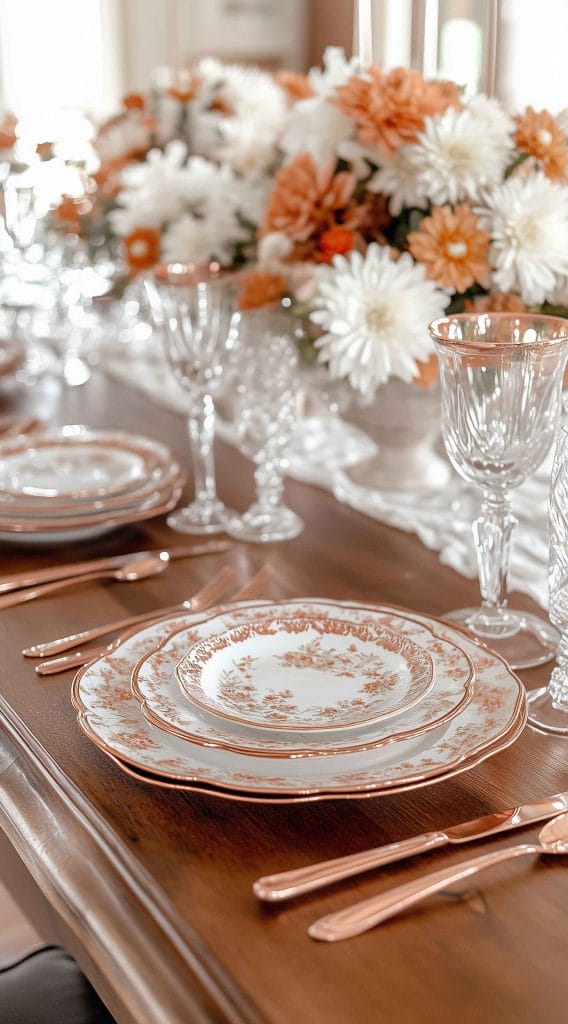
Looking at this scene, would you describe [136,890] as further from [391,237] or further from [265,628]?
[391,237]

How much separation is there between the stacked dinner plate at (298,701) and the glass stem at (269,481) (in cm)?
34

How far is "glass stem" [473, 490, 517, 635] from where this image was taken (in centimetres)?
86

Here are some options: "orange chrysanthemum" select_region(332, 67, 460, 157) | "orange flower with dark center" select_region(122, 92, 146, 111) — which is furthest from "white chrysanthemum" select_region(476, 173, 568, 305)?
"orange flower with dark center" select_region(122, 92, 146, 111)

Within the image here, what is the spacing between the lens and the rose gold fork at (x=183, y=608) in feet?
2.76

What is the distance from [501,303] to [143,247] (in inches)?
25.0

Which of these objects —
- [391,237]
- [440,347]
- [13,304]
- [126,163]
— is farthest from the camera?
[13,304]

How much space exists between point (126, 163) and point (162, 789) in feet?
4.33

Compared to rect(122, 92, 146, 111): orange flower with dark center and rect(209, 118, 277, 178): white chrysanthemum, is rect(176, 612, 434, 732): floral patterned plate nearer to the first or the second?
rect(209, 118, 277, 178): white chrysanthemum

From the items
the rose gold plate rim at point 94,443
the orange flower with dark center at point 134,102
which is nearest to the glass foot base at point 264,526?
the rose gold plate rim at point 94,443

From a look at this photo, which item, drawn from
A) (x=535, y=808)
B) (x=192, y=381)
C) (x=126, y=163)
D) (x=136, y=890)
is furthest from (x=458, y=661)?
(x=126, y=163)

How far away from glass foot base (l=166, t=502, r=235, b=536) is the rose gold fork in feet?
0.39

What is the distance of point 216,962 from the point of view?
528 mm

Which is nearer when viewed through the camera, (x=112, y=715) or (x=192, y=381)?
(x=112, y=715)

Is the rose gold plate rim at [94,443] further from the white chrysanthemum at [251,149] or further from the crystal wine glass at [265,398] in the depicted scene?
the white chrysanthemum at [251,149]
